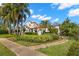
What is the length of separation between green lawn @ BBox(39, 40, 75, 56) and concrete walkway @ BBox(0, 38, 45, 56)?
0.09m

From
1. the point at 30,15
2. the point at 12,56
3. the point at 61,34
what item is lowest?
the point at 12,56

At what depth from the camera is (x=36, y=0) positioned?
13.4 ft

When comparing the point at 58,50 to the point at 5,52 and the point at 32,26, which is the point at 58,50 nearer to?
the point at 32,26

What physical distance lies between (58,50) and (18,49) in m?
0.57

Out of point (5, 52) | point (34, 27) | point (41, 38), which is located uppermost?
point (34, 27)

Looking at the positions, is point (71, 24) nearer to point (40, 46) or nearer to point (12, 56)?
point (40, 46)

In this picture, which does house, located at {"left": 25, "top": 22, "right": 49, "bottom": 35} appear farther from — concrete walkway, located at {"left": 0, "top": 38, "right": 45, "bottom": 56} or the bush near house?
concrete walkway, located at {"left": 0, "top": 38, "right": 45, "bottom": 56}

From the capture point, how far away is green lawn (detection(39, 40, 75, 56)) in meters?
4.05

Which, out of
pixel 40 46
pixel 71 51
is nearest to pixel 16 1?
pixel 40 46

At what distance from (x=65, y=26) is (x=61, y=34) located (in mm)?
127

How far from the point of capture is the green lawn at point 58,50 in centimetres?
405

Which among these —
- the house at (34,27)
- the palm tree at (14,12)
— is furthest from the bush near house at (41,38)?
the palm tree at (14,12)

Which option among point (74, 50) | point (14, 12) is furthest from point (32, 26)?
point (74, 50)

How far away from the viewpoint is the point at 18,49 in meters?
4.11
